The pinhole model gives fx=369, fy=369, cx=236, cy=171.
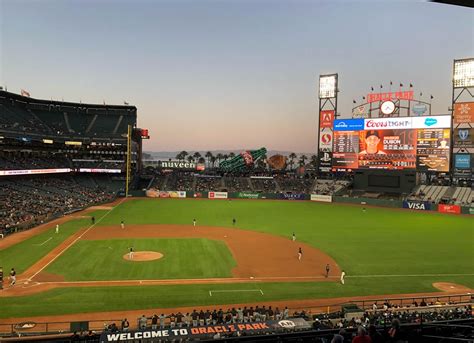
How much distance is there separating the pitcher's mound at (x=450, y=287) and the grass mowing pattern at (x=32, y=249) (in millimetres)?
29092

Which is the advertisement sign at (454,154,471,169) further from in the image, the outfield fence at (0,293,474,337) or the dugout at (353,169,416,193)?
the outfield fence at (0,293,474,337)

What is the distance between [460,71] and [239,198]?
48246 mm

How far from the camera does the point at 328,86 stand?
7619cm

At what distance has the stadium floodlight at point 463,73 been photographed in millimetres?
62031

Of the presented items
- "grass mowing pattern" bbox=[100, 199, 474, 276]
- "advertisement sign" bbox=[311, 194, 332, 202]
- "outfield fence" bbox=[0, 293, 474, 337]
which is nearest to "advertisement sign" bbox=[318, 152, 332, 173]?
"grass mowing pattern" bbox=[100, 199, 474, 276]

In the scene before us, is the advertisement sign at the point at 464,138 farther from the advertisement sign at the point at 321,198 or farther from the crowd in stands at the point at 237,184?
the crowd in stands at the point at 237,184

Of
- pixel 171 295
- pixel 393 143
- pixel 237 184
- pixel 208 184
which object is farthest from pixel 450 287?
pixel 208 184

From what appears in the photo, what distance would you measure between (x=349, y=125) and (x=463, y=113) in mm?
18350

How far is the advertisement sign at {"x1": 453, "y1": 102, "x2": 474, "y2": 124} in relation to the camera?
59312mm

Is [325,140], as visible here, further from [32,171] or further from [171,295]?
[171,295]

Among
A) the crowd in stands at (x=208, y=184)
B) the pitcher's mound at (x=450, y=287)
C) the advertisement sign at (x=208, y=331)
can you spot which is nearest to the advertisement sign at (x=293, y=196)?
the crowd in stands at (x=208, y=184)

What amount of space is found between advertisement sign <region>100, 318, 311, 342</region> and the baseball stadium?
3.3 inches

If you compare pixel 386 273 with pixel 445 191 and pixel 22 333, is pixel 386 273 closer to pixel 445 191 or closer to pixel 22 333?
pixel 22 333

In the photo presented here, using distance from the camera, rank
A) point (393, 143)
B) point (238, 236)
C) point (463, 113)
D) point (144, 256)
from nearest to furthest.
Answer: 1. point (144, 256)
2. point (238, 236)
3. point (463, 113)
4. point (393, 143)
